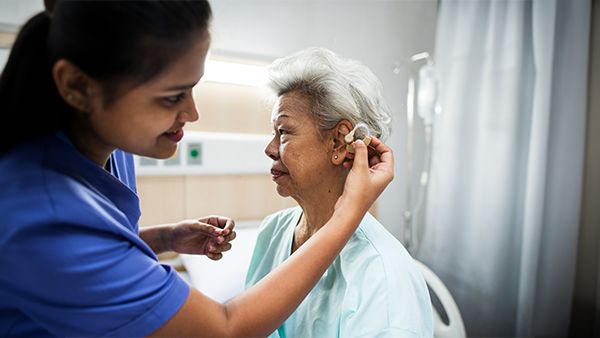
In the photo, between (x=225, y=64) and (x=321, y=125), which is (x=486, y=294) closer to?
(x=321, y=125)

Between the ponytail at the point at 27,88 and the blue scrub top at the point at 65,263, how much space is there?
2 cm

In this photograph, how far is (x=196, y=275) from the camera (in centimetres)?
160

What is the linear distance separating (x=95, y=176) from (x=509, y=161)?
2.06 metres

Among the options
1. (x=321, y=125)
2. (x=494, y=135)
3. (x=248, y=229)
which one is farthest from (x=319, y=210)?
(x=494, y=135)

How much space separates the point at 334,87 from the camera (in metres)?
1.04

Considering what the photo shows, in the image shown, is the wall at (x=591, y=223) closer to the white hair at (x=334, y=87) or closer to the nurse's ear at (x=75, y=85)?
the white hair at (x=334, y=87)

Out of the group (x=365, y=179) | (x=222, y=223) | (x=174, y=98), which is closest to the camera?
(x=174, y=98)

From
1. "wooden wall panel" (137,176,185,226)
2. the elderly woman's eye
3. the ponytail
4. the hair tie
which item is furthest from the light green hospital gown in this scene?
"wooden wall panel" (137,176,185,226)

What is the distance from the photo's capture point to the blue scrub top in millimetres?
476

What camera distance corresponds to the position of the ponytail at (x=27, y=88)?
1.81 feet

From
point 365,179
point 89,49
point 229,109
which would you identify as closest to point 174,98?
point 89,49

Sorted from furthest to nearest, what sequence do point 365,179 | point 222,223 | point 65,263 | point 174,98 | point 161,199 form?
1. point 161,199
2. point 222,223
3. point 365,179
4. point 174,98
5. point 65,263

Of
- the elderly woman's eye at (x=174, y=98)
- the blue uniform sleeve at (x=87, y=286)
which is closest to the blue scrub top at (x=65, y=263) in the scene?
the blue uniform sleeve at (x=87, y=286)

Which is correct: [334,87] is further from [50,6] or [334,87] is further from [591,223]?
[591,223]
